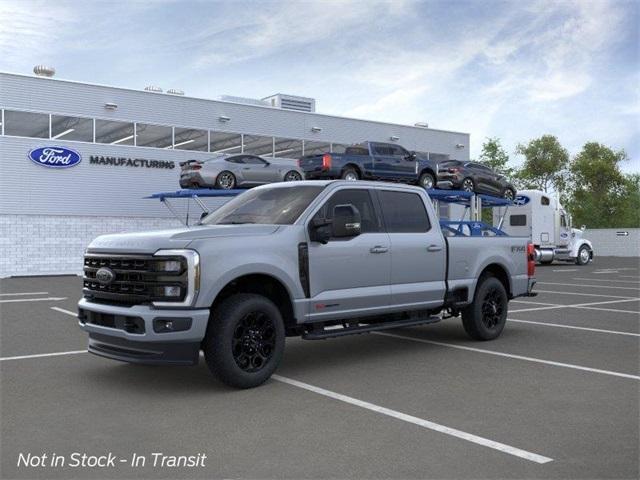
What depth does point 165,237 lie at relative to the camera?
631 cm

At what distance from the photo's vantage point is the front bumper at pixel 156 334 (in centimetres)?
612

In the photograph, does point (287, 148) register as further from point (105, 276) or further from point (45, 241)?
point (105, 276)

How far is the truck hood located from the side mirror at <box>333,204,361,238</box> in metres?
0.62

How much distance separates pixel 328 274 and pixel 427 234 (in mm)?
1886

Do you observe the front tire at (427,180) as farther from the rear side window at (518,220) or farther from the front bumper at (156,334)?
the front bumper at (156,334)

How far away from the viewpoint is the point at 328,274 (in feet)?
23.8

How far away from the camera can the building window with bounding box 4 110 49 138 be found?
27797mm

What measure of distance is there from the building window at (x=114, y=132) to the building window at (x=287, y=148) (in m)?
7.67

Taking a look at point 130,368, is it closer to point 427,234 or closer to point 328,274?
point 328,274

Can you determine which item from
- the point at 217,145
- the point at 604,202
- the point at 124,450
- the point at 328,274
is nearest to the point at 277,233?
the point at 328,274

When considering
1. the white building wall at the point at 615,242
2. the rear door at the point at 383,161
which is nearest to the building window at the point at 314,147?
the rear door at the point at 383,161

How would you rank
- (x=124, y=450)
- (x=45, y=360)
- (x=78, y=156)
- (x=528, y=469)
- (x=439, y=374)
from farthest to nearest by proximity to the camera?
(x=78, y=156) → (x=45, y=360) → (x=439, y=374) → (x=124, y=450) → (x=528, y=469)

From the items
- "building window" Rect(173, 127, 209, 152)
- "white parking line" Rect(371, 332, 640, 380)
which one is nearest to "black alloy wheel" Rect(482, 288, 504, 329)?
"white parking line" Rect(371, 332, 640, 380)

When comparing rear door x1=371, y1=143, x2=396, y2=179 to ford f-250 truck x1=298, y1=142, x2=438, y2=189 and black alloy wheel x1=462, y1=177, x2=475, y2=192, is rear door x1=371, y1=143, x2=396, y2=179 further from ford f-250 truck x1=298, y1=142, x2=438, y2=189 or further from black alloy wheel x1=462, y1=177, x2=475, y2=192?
black alloy wheel x1=462, y1=177, x2=475, y2=192
